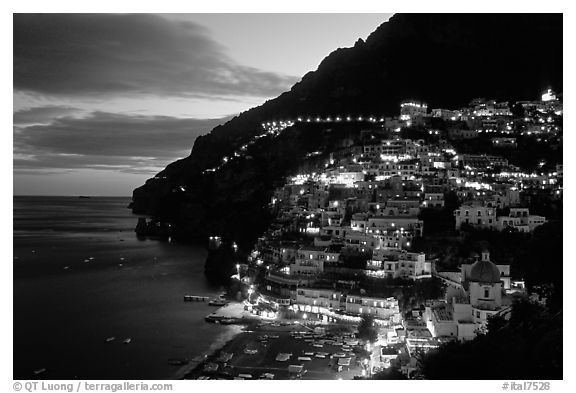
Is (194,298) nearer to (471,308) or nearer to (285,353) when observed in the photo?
(285,353)

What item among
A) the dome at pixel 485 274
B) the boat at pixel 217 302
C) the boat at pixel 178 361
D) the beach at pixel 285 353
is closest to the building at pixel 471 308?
the dome at pixel 485 274

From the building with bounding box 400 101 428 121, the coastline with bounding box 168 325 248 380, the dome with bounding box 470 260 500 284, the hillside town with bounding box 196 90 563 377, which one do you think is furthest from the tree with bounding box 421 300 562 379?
the building with bounding box 400 101 428 121

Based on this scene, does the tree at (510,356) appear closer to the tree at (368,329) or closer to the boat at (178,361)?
the tree at (368,329)

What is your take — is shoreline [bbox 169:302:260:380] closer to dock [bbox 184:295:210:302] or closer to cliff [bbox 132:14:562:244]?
dock [bbox 184:295:210:302]

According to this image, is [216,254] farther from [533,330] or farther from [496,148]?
[533,330]
